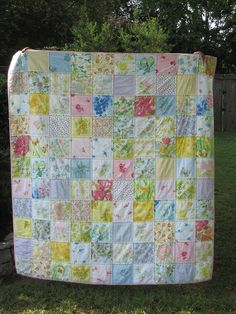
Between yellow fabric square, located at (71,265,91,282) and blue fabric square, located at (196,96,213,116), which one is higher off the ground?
blue fabric square, located at (196,96,213,116)

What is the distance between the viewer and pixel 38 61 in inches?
141

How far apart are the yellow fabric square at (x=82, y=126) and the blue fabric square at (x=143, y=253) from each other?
3.03 feet

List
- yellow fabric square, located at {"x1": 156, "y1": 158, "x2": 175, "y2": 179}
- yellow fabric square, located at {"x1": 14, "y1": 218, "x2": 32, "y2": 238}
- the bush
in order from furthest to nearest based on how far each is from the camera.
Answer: the bush, yellow fabric square, located at {"x1": 14, "y1": 218, "x2": 32, "y2": 238}, yellow fabric square, located at {"x1": 156, "y1": 158, "x2": 175, "y2": 179}

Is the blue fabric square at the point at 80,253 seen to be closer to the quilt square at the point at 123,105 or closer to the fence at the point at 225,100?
the quilt square at the point at 123,105

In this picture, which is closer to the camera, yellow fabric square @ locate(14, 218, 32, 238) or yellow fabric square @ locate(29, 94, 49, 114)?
yellow fabric square @ locate(29, 94, 49, 114)

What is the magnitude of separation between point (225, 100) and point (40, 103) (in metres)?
11.6

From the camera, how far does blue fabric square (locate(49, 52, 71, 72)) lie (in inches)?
140

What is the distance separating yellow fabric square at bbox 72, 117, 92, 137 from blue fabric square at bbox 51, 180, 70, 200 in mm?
386

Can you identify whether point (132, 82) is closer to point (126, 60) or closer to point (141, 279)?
point (126, 60)

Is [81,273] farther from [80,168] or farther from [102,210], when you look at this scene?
[80,168]

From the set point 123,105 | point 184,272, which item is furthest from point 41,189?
point 184,272

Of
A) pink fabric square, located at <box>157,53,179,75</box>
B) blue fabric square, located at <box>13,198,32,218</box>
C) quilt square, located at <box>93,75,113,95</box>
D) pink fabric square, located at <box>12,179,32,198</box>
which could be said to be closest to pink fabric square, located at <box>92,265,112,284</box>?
blue fabric square, located at <box>13,198,32,218</box>

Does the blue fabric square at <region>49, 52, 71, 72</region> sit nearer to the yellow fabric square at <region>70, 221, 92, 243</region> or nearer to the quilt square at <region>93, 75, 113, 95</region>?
the quilt square at <region>93, 75, 113, 95</region>

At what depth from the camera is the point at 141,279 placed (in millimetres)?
3672
